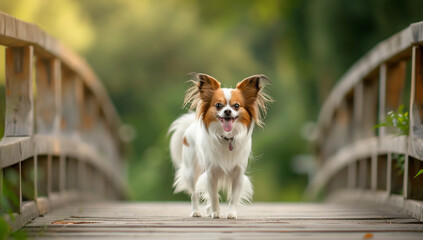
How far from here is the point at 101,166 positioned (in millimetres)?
9352

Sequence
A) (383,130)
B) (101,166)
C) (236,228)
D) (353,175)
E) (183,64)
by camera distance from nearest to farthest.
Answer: (236,228)
(383,130)
(353,175)
(101,166)
(183,64)

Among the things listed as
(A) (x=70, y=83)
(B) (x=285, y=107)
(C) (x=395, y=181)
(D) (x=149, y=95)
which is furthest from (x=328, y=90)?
(C) (x=395, y=181)

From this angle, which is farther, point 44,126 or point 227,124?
point 44,126

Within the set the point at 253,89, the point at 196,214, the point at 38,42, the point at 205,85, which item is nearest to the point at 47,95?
the point at 38,42

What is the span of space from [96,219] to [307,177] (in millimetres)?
16899

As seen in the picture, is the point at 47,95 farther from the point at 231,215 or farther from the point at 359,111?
the point at 359,111

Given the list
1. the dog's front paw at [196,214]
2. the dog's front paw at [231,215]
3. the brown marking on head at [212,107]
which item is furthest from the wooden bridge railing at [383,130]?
the dog's front paw at [196,214]

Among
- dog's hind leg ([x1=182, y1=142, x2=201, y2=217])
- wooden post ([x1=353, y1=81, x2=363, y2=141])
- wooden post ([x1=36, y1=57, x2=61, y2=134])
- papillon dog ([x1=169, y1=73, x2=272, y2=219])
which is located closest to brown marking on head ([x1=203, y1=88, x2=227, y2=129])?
papillon dog ([x1=169, y1=73, x2=272, y2=219])

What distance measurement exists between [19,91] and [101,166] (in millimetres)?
4989

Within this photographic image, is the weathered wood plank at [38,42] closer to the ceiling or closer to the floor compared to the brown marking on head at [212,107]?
closer to the ceiling

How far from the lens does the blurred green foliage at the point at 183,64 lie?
61.8 ft

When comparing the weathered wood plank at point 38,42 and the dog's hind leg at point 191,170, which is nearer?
the weathered wood plank at point 38,42

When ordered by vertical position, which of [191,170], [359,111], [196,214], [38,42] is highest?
[38,42]

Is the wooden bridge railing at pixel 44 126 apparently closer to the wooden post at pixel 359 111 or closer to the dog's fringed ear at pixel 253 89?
the dog's fringed ear at pixel 253 89
